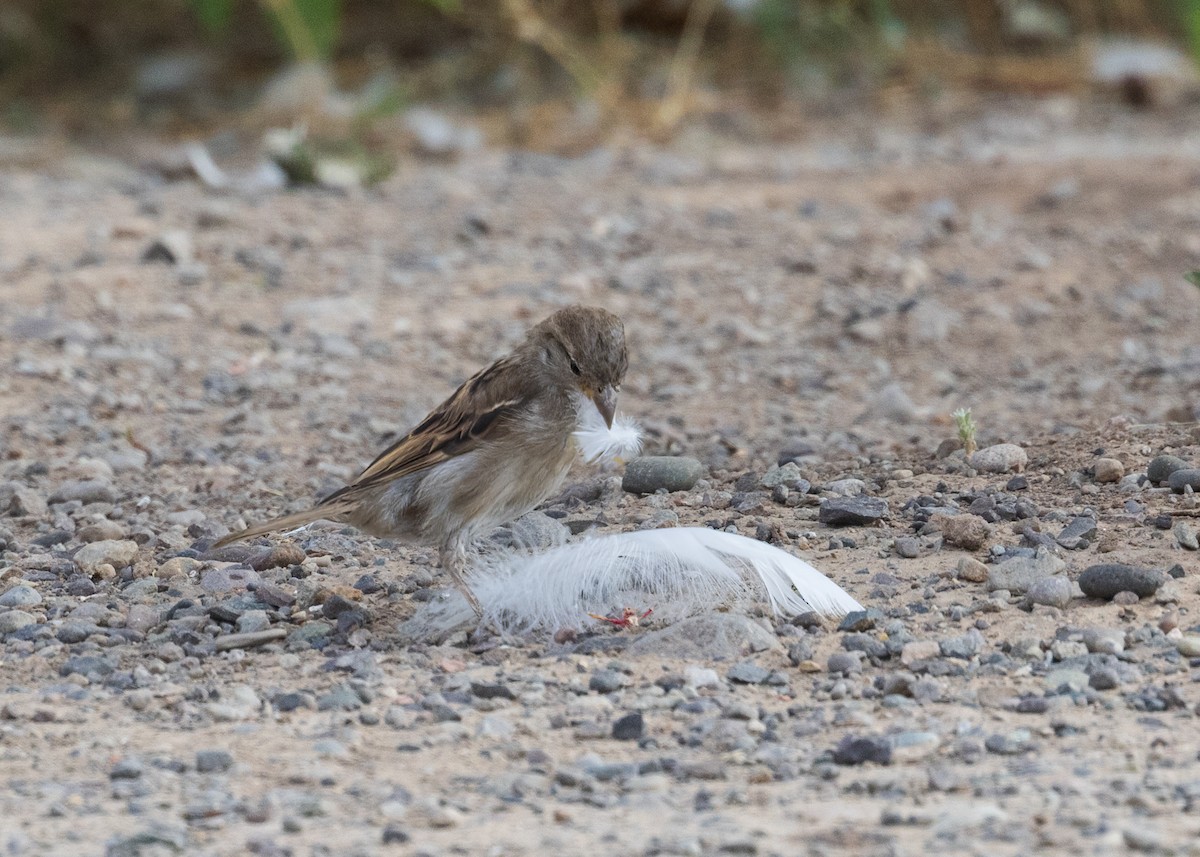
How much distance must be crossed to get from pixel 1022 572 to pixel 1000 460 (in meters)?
1.03

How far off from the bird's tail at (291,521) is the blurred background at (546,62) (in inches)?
269

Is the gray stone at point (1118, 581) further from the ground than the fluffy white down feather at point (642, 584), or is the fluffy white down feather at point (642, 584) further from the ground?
the gray stone at point (1118, 581)

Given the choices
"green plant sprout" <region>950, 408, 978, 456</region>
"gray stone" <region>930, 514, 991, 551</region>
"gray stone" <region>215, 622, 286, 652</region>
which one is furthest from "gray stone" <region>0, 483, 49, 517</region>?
"green plant sprout" <region>950, 408, 978, 456</region>

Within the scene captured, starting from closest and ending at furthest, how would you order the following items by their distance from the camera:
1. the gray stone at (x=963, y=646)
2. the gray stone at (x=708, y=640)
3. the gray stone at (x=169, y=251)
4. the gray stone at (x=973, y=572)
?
the gray stone at (x=963, y=646) → the gray stone at (x=708, y=640) → the gray stone at (x=973, y=572) → the gray stone at (x=169, y=251)

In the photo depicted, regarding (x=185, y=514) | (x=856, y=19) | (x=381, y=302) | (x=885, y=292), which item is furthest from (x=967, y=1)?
(x=185, y=514)

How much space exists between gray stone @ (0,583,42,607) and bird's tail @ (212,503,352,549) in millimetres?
567

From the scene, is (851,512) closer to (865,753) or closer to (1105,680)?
(1105,680)

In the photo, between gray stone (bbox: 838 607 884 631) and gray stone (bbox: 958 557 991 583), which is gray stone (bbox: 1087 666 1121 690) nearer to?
gray stone (bbox: 838 607 884 631)

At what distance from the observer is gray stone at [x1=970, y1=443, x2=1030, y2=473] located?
5.67 m

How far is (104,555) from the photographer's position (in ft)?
17.2

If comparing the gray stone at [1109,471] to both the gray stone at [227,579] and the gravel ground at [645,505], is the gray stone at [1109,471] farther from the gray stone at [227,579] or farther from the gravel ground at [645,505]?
the gray stone at [227,579]

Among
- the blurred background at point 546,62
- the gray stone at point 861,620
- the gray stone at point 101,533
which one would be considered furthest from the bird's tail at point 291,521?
the blurred background at point 546,62

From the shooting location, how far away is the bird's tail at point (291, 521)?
4.78 metres

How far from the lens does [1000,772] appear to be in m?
3.57
